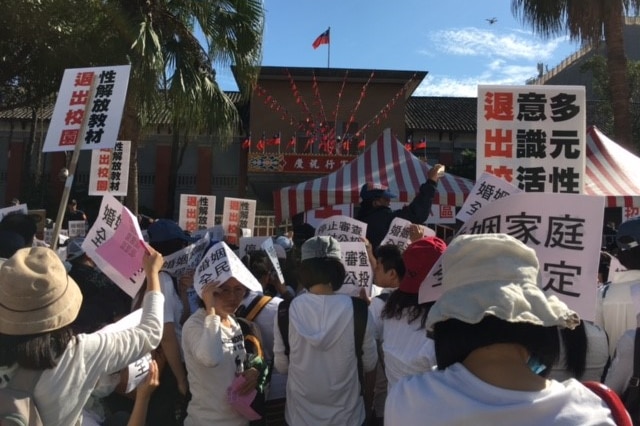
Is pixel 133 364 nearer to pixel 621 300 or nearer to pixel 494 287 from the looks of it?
pixel 494 287

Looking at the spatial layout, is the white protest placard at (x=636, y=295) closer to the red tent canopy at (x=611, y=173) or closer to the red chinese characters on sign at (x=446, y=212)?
the red tent canopy at (x=611, y=173)

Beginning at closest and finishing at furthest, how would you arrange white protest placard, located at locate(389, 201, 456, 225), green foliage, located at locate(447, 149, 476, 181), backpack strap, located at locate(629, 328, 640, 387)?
backpack strap, located at locate(629, 328, 640, 387), white protest placard, located at locate(389, 201, 456, 225), green foliage, located at locate(447, 149, 476, 181)

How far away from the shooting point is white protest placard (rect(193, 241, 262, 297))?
106 inches

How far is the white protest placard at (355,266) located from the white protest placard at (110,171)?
4.66 metres

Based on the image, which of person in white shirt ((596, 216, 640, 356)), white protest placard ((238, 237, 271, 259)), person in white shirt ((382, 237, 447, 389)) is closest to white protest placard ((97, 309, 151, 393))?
person in white shirt ((382, 237, 447, 389))

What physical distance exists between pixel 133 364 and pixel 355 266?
2008 mm

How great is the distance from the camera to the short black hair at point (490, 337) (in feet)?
3.78

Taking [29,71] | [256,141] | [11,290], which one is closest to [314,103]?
[256,141]

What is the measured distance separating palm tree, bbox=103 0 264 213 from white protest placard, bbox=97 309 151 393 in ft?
23.3

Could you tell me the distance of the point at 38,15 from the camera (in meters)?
10.8

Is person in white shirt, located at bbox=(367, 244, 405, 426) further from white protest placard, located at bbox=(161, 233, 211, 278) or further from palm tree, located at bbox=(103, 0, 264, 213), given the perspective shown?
palm tree, located at bbox=(103, 0, 264, 213)

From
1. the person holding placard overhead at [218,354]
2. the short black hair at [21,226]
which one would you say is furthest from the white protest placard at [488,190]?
the short black hair at [21,226]

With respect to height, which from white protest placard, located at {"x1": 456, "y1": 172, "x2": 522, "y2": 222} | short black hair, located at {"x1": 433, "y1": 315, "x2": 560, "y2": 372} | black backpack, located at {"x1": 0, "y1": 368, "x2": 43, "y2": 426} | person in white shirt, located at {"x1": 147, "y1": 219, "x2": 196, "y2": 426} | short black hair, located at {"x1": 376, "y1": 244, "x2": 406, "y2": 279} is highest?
white protest placard, located at {"x1": 456, "y1": 172, "x2": 522, "y2": 222}

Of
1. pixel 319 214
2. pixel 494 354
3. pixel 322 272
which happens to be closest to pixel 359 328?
pixel 322 272
